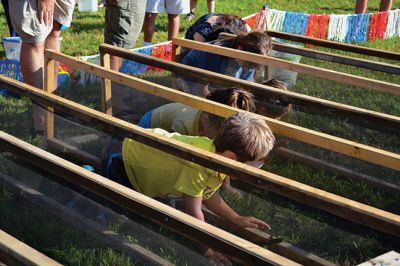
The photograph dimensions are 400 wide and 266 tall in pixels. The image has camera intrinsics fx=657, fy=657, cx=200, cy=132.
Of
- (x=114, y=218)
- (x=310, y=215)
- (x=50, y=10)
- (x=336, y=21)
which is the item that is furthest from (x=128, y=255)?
(x=336, y=21)

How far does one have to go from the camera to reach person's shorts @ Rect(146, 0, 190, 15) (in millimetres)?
6387

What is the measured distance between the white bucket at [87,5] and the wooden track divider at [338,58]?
408 centimetres

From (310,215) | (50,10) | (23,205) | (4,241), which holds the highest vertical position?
(50,10)

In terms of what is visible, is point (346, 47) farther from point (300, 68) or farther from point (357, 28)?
point (357, 28)

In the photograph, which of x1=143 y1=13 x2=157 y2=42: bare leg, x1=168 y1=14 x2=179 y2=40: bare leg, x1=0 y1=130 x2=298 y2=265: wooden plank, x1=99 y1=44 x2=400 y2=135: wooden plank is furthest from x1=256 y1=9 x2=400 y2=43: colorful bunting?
x1=0 y1=130 x2=298 y2=265: wooden plank

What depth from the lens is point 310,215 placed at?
232 centimetres

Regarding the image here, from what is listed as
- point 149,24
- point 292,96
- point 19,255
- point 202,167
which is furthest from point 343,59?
point 19,255

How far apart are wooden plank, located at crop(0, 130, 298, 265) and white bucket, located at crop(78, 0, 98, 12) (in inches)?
235

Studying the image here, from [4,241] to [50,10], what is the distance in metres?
2.17

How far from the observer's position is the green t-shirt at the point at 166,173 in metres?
2.65

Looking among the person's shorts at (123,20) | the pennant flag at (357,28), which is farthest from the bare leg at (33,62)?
the pennant flag at (357,28)

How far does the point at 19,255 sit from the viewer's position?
7.13ft

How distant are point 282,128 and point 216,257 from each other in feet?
3.28

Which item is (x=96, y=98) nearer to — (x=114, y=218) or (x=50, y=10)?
(x=50, y=10)
